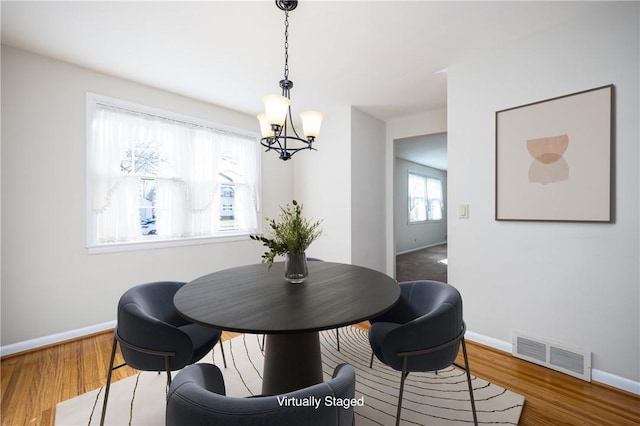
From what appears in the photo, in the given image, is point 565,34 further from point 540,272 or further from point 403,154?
point 403,154

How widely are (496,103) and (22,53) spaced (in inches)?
162

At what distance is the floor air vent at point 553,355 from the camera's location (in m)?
1.98

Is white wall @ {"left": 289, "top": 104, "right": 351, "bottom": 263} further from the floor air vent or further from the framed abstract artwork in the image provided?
the floor air vent

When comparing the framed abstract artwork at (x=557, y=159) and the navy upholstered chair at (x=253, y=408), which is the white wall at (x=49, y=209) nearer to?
the navy upholstered chair at (x=253, y=408)

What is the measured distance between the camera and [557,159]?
2092 millimetres

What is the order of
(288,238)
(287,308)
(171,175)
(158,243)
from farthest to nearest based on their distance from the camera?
(171,175) < (158,243) < (288,238) < (287,308)

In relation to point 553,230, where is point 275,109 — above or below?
above

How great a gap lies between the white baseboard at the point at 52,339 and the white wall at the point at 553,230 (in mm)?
3542

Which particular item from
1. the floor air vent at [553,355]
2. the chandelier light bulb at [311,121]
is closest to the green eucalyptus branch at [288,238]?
the chandelier light bulb at [311,121]

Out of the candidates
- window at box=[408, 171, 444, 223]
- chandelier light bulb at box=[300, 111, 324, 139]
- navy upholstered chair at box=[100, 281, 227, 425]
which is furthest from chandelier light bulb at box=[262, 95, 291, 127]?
window at box=[408, 171, 444, 223]

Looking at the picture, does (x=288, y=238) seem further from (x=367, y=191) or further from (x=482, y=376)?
(x=367, y=191)

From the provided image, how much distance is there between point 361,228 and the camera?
3.77m

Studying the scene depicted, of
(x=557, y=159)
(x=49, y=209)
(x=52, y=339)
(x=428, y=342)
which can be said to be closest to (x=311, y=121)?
(x=428, y=342)

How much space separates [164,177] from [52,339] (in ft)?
5.91
